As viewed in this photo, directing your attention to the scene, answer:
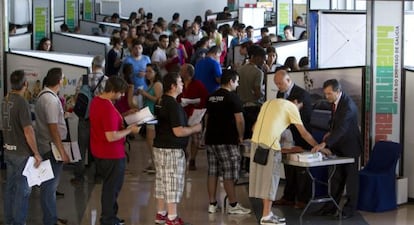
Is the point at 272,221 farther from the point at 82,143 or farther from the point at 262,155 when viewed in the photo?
the point at 82,143

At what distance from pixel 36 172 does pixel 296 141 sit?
2.55 meters

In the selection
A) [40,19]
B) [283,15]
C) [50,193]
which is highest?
[283,15]

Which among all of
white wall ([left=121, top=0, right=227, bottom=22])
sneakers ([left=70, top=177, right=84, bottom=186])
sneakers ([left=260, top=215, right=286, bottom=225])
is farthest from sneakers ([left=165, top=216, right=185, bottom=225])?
white wall ([left=121, top=0, right=227, bottom=22])

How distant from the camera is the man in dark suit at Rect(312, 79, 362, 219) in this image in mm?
7367

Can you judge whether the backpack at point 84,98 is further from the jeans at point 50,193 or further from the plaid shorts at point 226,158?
the jeans at point 50,193

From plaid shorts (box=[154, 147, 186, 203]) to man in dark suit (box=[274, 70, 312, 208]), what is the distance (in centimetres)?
121

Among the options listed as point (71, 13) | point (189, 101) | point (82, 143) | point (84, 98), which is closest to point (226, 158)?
point (189, 101)

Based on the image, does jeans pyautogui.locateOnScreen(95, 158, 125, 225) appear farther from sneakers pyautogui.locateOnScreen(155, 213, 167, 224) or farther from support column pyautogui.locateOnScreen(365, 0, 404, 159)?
support column pyautogui.locateOnScreen(365, 0, 404, 159)

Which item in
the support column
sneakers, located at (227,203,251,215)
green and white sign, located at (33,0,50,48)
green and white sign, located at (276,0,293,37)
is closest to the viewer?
sneakers, located at (227,203,251,215)

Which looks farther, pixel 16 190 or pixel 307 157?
pixel 307 157

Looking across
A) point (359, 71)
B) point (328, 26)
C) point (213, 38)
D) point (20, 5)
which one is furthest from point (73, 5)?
point (359, 71)

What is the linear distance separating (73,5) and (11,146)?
1444cm

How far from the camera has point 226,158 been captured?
752 cm

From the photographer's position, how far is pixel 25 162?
21.5 ft
